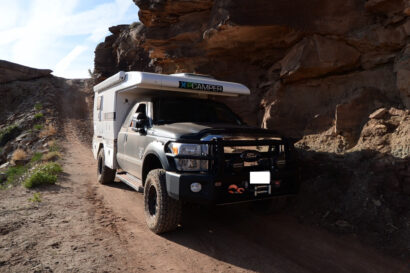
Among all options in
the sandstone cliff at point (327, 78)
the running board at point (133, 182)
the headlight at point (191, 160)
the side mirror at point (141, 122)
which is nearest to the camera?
the headlight at point (191, 160)

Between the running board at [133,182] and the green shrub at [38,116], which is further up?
the green shrub at [38,116]

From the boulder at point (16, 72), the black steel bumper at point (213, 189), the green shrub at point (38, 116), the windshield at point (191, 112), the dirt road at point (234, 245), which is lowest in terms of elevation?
the dirt road at point (234, 245)

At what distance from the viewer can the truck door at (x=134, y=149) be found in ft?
17.5

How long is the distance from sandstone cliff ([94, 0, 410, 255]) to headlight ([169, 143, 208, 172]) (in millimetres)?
2370

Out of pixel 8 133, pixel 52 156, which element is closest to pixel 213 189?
pixel 52 156

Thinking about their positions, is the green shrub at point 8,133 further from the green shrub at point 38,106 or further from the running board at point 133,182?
the running board at point 133,182

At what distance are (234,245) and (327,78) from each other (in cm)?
545

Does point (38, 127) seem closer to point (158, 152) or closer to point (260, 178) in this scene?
point (158, 152)

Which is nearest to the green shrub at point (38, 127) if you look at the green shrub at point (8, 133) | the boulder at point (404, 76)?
the green shrub at point (8, 133)

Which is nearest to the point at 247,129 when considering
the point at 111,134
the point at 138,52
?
the point at 111,134

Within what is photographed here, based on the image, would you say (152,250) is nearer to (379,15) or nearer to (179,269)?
(179,269)

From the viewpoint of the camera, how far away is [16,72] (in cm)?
3047

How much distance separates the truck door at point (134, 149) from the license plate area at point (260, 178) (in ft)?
6.80

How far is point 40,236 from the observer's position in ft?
13.8
